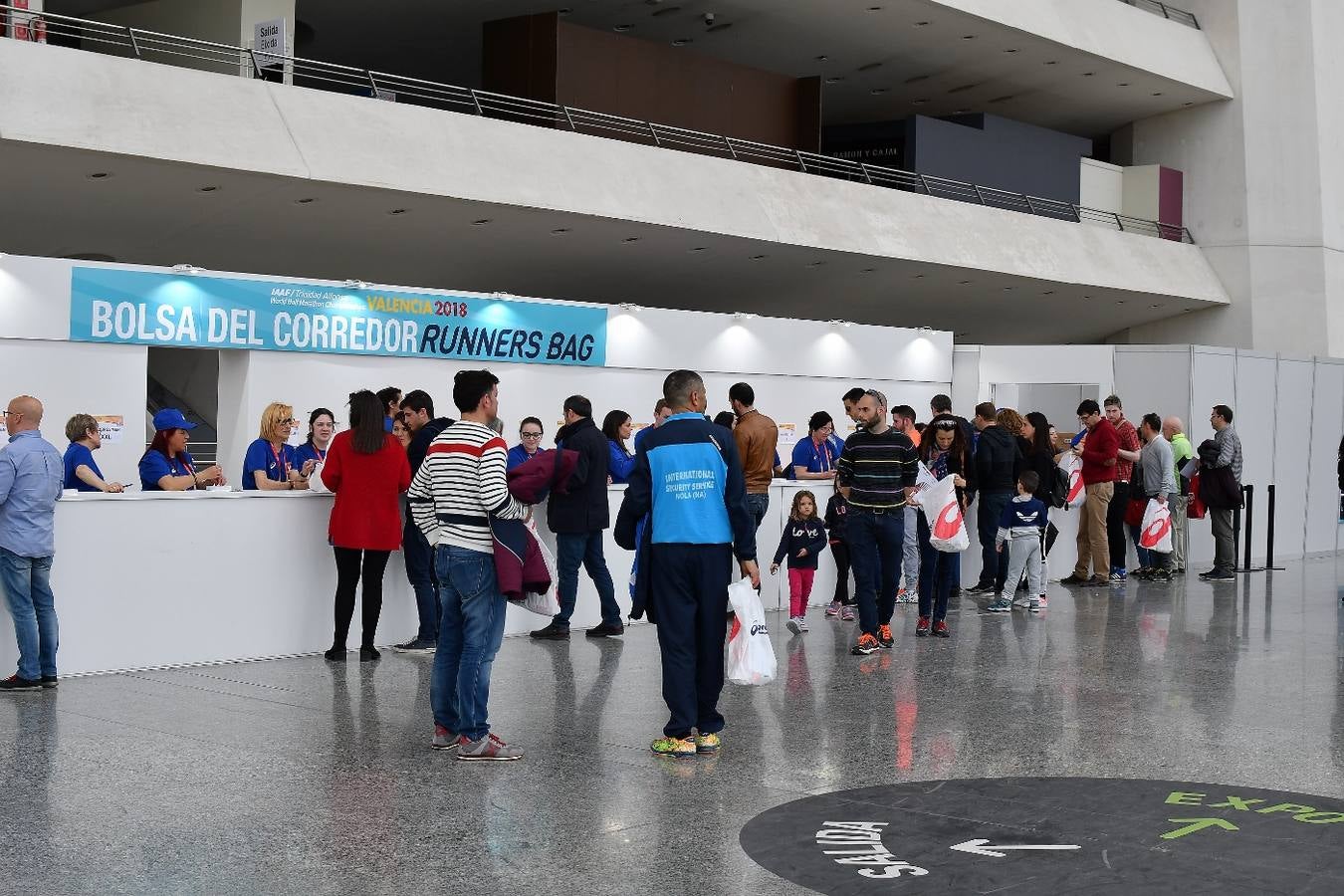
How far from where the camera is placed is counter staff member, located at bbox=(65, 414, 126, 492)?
9.38m

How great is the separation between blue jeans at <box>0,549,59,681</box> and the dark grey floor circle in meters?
4.54

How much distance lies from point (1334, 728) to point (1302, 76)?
23.4 metres

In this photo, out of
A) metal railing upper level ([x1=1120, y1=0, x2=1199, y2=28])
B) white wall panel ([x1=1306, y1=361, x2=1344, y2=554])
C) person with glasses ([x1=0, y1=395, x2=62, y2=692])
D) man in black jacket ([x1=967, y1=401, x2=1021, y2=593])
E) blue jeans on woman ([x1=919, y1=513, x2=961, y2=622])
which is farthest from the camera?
metal railing upper level ([x1=1120, y1=0, x2=1199, y2=28])

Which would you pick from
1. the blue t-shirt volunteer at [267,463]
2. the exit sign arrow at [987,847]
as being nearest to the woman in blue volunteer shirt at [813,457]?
the blue t-shirt volunteer at [267,463]

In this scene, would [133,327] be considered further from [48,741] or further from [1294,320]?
[1294,320]

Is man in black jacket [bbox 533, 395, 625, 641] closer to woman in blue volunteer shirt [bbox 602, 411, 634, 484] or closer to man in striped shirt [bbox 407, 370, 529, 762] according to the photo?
woman in blue volunteer shirt [bbox 602, 411, 634, 484]

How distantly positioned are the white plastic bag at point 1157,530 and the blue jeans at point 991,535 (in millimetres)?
2305

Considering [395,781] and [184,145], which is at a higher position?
[184,145]

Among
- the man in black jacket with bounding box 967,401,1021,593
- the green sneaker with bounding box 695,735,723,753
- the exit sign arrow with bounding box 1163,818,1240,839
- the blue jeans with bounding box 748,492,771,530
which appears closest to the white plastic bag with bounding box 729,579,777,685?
the green sneaker with bounding box 695,735,723,753

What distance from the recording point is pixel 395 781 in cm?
642

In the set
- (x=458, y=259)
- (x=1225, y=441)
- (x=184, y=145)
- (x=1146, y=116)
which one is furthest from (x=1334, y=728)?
(x=1146, y=116)

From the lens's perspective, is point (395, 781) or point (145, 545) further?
point (145, 545)

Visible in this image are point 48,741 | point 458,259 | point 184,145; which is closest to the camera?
point 48,741

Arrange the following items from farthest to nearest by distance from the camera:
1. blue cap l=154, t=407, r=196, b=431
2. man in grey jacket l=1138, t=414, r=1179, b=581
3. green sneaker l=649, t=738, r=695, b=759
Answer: man in grey jacket l=1138, t=414, r=1179, b=581
blue cap l=154, t=407, r=196, b=431
green sneaker l=649, t=738, r=695, b=759
